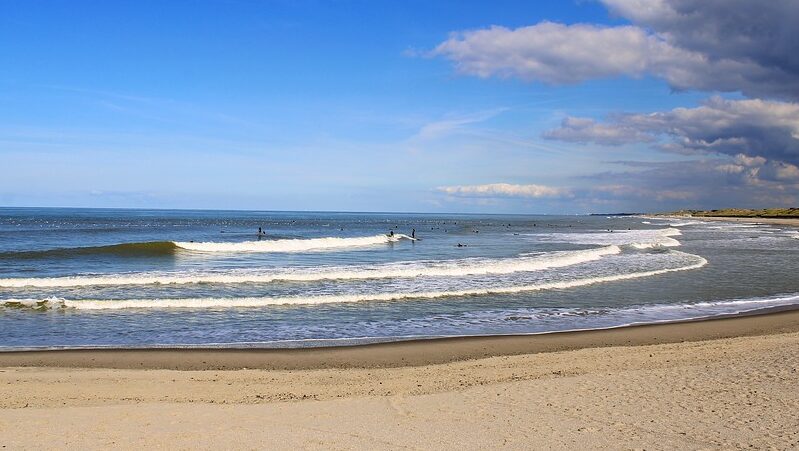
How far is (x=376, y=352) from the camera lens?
11727 mm

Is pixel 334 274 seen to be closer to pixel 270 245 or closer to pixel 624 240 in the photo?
pixel 270 245

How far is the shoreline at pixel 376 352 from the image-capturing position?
1068cm

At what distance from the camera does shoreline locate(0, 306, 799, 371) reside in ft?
35.0

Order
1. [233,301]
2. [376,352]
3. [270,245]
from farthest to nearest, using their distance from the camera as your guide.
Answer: [270,245], [233,301], [376,352]

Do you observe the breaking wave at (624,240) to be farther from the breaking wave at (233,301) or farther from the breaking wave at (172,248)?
the breaking wave at (233,301)

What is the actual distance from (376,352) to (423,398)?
3.37 meters

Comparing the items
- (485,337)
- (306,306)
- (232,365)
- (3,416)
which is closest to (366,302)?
(306,306)

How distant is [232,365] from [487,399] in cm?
487

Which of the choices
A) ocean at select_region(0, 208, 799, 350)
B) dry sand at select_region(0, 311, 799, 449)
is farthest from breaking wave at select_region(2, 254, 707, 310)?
dry sand at select_region(0, 311, 799, 449)

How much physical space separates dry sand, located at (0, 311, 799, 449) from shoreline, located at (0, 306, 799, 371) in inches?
2.8

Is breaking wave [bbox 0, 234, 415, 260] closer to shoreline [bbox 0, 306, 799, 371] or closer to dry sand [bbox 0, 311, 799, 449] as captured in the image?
shoreline [bbox 0, 306, 799, 371]

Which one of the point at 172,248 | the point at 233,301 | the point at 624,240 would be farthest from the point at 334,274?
the point at 624,240

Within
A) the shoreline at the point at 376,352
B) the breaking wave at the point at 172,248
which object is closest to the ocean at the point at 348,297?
the shoreline at the point at 376,352

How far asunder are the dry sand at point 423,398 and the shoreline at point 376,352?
2.8 inches
